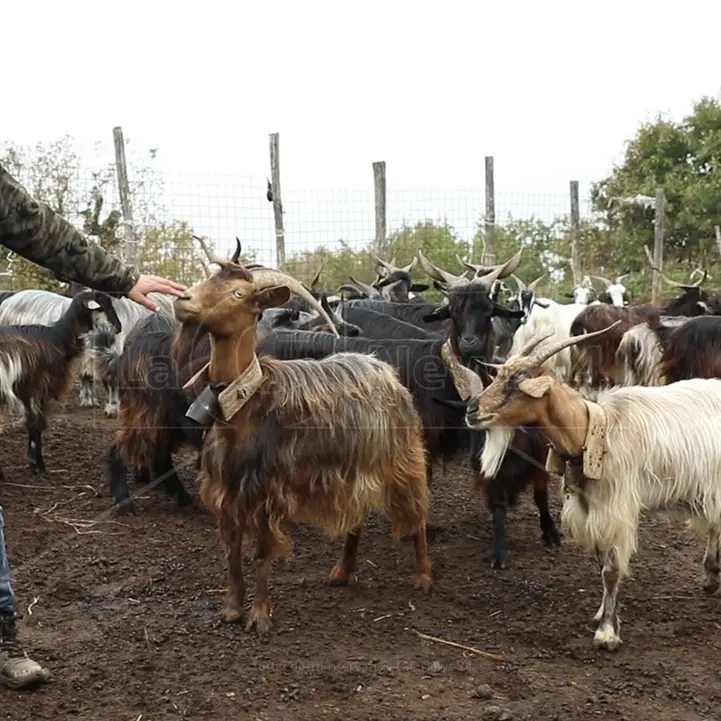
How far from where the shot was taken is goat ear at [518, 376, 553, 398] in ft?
12.4

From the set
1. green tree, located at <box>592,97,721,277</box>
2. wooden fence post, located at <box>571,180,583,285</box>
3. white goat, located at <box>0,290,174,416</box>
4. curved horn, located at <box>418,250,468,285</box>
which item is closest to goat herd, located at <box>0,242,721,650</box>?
curved horn, located at <box>418,250,468,285</box>

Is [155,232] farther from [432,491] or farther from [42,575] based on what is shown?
[42,575]

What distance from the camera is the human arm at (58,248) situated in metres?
3.40

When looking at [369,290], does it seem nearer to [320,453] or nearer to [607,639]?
[320,453]

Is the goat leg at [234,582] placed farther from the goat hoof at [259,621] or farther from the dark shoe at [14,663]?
the dark shoe at [14,663]

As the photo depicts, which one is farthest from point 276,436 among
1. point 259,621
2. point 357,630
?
point 357,630

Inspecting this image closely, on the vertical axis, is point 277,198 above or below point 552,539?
above

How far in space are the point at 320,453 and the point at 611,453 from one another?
4.28 feet

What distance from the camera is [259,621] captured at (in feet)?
13.2

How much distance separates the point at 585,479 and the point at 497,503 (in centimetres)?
110

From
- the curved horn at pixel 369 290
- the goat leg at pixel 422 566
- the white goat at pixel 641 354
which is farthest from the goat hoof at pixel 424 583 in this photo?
the curved horn at pixel 369 290

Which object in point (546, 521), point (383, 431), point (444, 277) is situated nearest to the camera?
point (383, 431)

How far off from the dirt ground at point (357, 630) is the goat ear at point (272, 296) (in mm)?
1462

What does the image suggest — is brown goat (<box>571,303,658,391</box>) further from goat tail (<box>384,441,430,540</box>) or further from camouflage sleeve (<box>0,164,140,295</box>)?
camouflage sleeve (<box>0,164,140,295</box>)
